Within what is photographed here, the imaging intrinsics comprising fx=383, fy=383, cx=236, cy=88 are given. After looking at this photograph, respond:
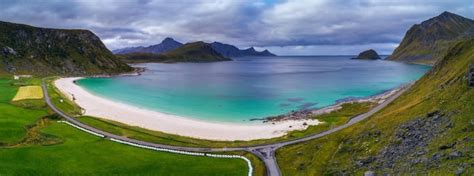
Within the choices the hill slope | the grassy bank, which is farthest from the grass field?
the hill slope

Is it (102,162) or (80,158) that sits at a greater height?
(80,158)

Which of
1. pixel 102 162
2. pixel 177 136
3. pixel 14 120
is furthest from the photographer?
pixel 177 136

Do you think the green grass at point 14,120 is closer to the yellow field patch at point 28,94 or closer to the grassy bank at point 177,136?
the yellow field patch at point 28,94

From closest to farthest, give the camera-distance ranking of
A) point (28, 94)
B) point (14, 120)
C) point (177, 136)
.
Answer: point (14, 120) < point (177, 136) < point (28, 94)

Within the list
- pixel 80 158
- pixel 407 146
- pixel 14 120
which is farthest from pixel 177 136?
pixel 407 146

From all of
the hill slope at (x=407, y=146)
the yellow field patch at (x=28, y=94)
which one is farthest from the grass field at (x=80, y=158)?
the yellow field patch at (x=28, y=94)

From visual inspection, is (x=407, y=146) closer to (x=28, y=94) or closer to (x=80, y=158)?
(x=80, y=158)
